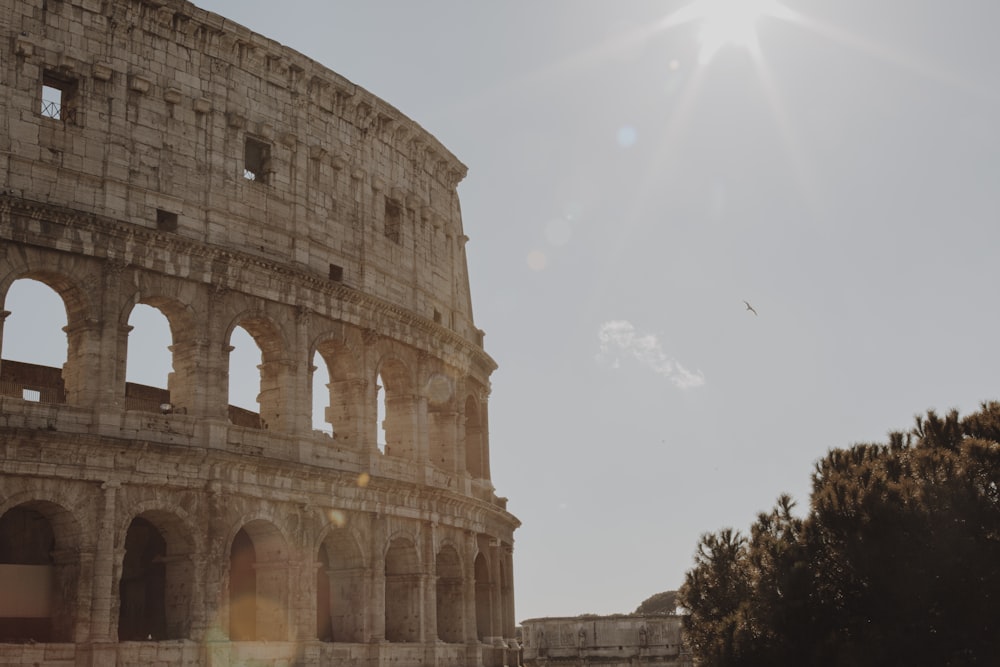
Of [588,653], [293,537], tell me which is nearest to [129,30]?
[293,537]

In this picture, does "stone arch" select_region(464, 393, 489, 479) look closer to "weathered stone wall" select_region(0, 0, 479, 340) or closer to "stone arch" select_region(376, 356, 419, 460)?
"weathered stone wall" select_region(0, 0, 479, 340)

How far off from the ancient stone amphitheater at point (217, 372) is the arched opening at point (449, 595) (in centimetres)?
5

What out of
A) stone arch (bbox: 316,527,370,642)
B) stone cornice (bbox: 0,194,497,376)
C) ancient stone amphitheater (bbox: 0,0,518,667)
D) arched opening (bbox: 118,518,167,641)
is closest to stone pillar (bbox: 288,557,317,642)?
ancient stone amphitheater (bbox: 0,0,518,667)

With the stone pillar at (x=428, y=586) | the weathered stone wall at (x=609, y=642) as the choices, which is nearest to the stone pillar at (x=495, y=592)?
the stone pillar at (x=428, y=586)

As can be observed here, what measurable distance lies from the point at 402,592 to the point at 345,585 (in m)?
2.19

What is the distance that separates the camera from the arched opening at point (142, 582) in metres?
26.7

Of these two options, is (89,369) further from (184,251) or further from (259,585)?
(259,585)

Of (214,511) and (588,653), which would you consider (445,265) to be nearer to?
(214,511)

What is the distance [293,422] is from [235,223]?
15.3ft

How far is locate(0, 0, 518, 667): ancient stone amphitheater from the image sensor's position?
76.7 feet

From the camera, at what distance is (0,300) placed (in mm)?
22922

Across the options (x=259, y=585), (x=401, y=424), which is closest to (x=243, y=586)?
(x=259, y=585)

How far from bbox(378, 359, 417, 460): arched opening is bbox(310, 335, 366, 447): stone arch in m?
1.80

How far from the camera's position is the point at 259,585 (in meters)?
27.0
